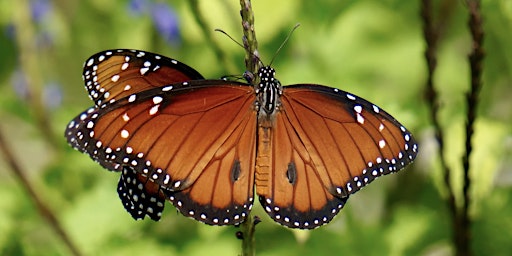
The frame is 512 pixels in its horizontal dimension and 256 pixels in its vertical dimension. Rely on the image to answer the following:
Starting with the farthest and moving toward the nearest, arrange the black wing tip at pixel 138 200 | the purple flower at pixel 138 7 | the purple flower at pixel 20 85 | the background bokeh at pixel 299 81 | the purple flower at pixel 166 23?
the purple flower at pixel 20 85 → the purple flower at pixel 138 7 → the purple flower at pixel 166 23 → the background bokeh at pixel 299 81 → the black wing tip at pixel 138 200

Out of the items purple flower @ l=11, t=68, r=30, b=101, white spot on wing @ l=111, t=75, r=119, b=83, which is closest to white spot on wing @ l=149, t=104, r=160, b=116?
white spot on wing @ l=111, t=75, r=119, b=83

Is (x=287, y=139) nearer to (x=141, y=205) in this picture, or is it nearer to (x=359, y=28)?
(x=141, y=205)

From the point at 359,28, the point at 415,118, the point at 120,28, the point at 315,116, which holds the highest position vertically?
the point at 359,28

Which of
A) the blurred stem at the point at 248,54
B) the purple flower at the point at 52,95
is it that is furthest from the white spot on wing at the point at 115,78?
the purple flower at the point at 52,95

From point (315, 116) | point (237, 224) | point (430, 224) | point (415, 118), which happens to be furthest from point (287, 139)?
point (430, 224)

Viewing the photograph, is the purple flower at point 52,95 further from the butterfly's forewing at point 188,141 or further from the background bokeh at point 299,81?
the butterfly's forewing at point 188,141

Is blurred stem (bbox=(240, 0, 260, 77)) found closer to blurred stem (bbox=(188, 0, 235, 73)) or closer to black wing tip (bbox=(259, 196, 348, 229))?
black wing tip (bbox=(259, 196, 348, 229))

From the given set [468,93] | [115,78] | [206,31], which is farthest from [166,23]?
[468,93]
